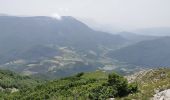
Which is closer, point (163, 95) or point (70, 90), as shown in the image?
point (163, 95)

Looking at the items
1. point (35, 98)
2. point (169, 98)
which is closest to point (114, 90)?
point (169, 98)

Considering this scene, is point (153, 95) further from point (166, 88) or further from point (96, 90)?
→ point (96, 90)

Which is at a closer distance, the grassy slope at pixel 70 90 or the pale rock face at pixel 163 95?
the pale rock face at pixel 163 95

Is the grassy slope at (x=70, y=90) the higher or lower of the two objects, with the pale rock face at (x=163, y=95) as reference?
lower

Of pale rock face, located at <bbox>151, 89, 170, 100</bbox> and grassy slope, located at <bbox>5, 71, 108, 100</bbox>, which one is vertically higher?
pale rock face, located at <bbox>151, 89, 170, 100</bbox>

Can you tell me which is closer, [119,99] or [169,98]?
[169,98]

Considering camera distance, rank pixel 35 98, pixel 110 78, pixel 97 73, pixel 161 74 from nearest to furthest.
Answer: pixel 110 78 → pixel 161 74 → pixel 35 98 → pixel 97 73

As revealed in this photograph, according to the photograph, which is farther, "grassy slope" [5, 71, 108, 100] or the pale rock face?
"grassy slope" [5, 71, 108, 100]

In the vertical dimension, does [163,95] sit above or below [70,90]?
above

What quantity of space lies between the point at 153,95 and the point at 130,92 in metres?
7.10

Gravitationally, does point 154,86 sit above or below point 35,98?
above

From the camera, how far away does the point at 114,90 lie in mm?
58156

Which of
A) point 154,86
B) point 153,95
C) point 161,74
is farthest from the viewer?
point 161,74

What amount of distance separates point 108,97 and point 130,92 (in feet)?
11.2
